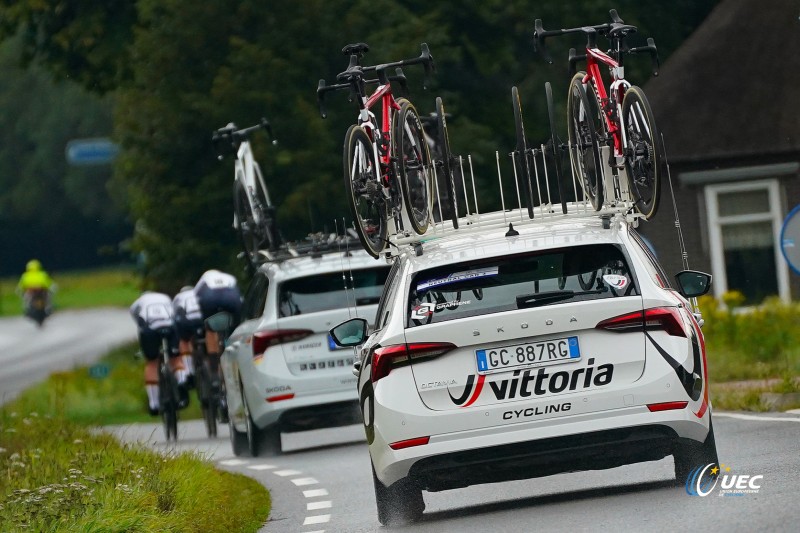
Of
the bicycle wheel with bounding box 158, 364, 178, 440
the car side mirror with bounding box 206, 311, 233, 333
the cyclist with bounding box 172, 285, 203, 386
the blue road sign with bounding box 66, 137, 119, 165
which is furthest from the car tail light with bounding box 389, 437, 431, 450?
the blue road sign with bounding box 66, 137, 119, 165

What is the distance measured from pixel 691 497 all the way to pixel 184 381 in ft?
40.0

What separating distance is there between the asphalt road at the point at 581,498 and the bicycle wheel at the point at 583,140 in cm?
190

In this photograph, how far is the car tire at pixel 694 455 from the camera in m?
11.0

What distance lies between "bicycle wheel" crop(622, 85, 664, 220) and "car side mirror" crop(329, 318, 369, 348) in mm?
1889

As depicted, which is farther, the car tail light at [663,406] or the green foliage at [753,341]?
the green foliage at [753,341]

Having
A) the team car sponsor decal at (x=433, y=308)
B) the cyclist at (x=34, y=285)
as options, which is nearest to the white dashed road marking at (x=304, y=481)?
the team car sponsor decal at (x=433, y=308)

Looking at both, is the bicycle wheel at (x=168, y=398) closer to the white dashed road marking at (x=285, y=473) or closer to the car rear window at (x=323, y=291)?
the car rear window at (x=323, y=291)

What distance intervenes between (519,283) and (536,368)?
0.51 m

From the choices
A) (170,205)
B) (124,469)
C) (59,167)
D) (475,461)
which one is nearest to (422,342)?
(475,461)

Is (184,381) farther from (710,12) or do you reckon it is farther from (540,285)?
(710,12)

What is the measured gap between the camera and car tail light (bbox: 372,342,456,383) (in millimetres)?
10672

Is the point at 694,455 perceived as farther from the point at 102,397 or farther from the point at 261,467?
the point at 102,397

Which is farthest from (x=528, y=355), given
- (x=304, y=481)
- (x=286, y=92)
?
(x=286, y=92)

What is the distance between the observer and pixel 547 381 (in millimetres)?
10625
